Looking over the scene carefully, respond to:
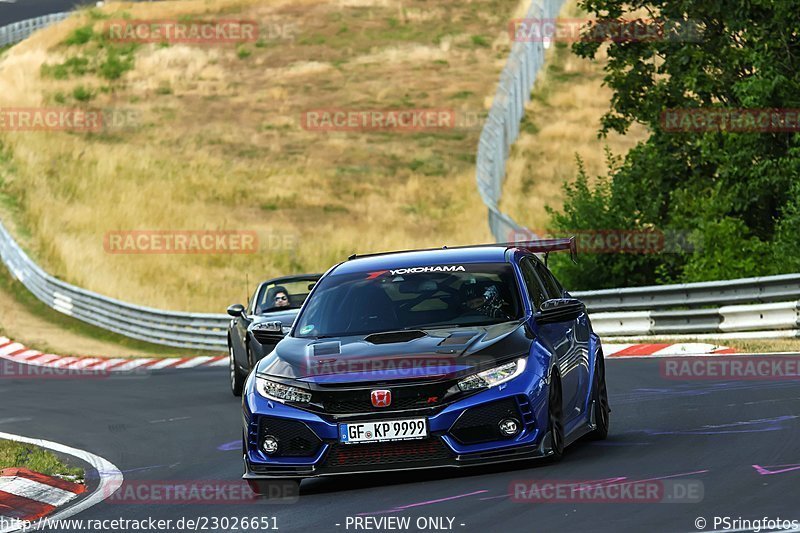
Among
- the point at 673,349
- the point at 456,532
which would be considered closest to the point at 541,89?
the point at 673,349

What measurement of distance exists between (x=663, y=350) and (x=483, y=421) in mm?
11672

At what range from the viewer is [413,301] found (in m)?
10.6

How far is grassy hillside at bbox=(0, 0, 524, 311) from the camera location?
4753cm

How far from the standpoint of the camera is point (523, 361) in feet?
31.2

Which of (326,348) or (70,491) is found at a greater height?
(326,348)

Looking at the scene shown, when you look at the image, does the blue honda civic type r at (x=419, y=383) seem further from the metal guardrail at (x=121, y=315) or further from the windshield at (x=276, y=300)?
the metal guardrail at (x=121, y=315)

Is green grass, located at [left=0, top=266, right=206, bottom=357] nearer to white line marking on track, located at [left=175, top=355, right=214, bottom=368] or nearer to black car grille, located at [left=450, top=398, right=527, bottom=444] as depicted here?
white line marking on track, located at [left=175, top=355, right=214, bottom=368]

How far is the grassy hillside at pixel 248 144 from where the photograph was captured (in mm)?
47531

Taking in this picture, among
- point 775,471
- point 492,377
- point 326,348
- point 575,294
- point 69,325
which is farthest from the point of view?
point 69,325

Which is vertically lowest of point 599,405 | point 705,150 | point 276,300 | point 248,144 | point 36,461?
point 248,144
